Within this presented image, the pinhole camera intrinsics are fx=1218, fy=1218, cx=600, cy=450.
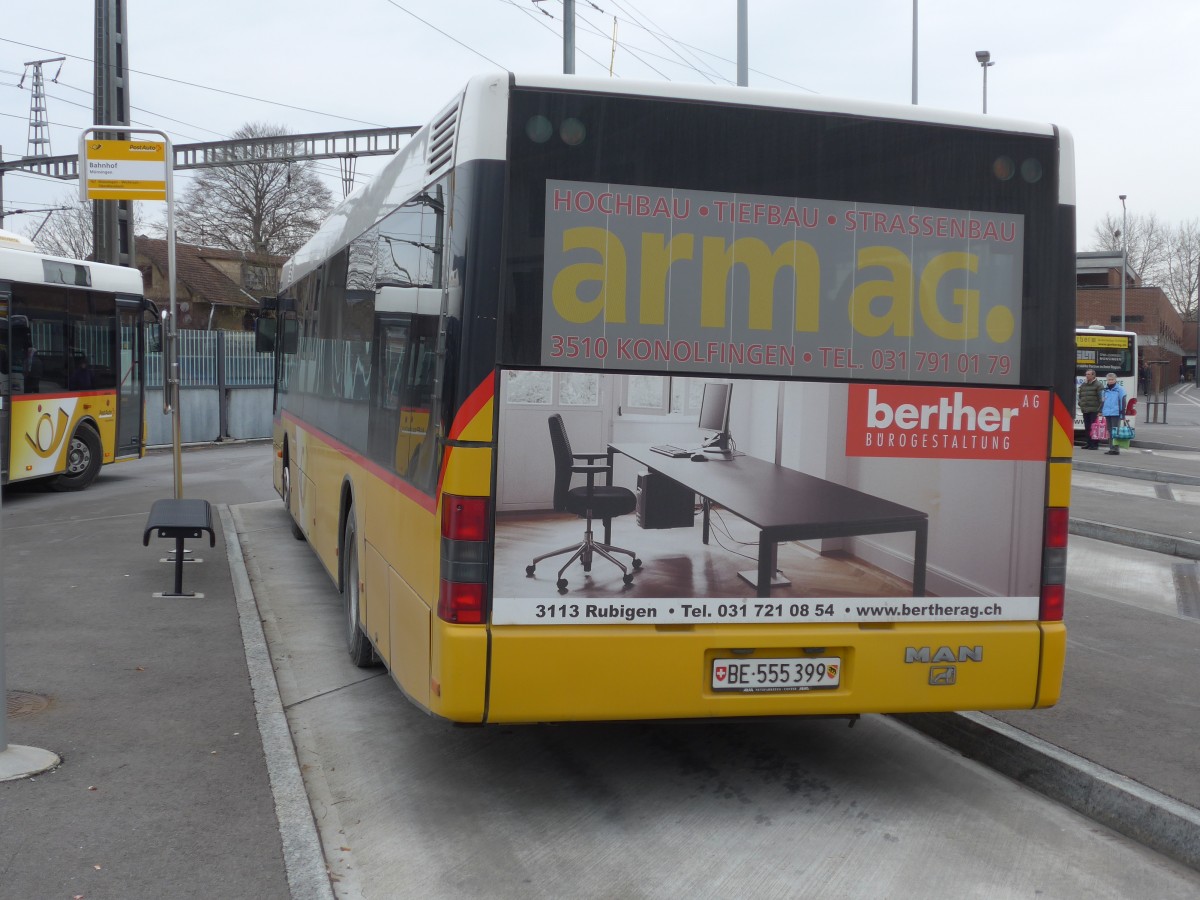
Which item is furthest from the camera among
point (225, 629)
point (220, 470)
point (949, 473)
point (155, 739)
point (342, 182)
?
point (342, 182)

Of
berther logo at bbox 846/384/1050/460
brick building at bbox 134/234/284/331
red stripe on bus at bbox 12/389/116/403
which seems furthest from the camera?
brick building at bbox 134/234/284/331

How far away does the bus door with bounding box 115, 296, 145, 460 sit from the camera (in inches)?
692

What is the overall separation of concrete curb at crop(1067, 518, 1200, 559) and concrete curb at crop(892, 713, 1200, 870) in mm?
7154

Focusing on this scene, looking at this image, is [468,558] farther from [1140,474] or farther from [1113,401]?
[1113,401]

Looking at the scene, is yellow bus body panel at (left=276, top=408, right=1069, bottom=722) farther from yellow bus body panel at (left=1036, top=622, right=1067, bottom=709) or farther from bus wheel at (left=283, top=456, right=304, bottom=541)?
bus wheel at (left=283, top=456, right=304, bottom=541)

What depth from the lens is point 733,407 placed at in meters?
4.86

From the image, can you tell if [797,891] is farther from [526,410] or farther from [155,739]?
[155,739]

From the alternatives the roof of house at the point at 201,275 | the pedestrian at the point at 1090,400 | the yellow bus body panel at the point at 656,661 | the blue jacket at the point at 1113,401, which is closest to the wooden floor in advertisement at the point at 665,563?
the yellow bus body panel at the point at 656,661

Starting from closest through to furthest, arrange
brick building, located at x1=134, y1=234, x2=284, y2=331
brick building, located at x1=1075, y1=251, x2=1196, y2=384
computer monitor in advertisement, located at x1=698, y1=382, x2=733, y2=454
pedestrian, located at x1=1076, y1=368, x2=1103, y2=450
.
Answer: computer monitor in advertisement, located at x1=698, y1=382, x2=733, y2=454 < pedestrian, located at x1=1076, y1=368, x2=1103, y2=450 < brick building, located at x1=134, y1=234, x2=284, y2=331 < brick building, located at x1=1075, y1=251, x2=1196, y2=384

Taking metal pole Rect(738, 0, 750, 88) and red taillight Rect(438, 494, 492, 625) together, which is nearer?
red taillight Rect(438, 494, 492, 625)

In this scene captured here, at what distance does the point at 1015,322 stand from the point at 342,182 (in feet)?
103

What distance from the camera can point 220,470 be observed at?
827 inches

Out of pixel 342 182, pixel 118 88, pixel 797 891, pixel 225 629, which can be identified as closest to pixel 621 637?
pixel 797 891

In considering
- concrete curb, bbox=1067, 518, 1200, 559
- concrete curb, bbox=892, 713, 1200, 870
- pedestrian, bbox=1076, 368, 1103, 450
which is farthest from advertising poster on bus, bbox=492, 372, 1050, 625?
pedestrian, bbox=1076, 368, 1103, 450
